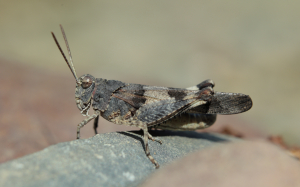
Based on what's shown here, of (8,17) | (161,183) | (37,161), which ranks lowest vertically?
(161,183)

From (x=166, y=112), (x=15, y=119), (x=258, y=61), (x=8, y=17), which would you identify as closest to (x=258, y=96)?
(x=258, y=61)

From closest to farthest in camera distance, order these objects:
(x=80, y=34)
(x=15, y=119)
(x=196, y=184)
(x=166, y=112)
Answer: (x=196, y=184) → (x=166, y=112) → (x=15, y=119) → (x=80, y=34)

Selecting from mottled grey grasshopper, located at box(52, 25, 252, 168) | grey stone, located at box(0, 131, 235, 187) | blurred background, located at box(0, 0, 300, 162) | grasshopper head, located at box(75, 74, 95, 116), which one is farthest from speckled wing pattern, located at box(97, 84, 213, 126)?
blurred background, located at box(0, 0, 300, 162)

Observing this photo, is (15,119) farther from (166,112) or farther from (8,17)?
(8,17)

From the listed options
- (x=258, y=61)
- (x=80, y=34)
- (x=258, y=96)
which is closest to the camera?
(x=258, y=96)

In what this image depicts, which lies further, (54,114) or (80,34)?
(80,34)

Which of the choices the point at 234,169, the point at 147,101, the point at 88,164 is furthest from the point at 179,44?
the point at 234,169

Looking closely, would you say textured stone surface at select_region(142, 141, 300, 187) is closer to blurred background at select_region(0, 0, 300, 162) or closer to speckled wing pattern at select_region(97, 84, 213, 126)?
speckled wing pattern at select_region(97, 84, 213, 126)
